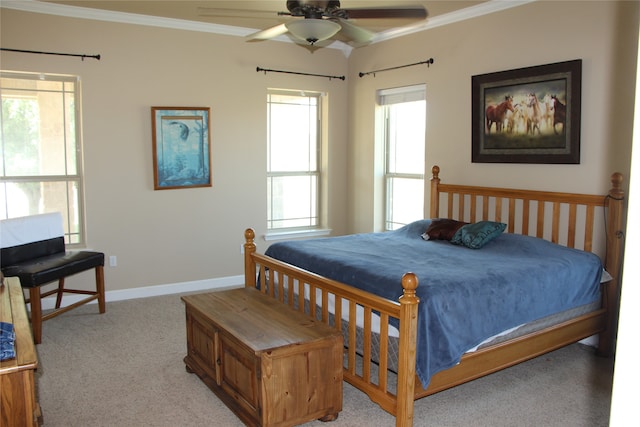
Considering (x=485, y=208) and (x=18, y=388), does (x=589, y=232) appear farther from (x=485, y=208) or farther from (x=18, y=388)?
(x=18, y=388)

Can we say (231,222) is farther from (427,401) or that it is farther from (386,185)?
(427,401)

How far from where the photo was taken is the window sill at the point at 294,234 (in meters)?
5.79

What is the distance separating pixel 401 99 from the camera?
5.50m

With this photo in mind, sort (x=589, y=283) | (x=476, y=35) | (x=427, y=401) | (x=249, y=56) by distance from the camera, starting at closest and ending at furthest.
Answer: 1. (x=427, y=401)
2. (x=589, y=283)
3. (x=476, y=35)
4. (x=249, y=56)

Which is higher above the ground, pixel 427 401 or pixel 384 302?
pixel 384 302

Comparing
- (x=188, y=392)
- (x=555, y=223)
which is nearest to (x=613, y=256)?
(x=555, y=223)

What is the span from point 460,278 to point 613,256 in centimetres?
139

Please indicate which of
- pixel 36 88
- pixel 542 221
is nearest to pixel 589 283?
pixel 542 221

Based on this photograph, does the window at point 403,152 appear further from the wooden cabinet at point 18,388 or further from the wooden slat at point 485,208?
the wooden cabinet at point 18,388

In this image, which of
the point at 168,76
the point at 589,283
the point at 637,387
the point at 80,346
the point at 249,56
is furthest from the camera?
the point at 249,56

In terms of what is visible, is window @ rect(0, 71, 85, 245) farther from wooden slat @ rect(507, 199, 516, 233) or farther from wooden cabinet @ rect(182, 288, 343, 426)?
wooden slat @ rect(507, 199, 516, 233)

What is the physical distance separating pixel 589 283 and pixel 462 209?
1431mm

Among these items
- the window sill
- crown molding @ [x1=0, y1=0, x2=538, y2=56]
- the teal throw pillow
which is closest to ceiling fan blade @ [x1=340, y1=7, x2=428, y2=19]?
crown molding @ [x1=0, y1=0, x2=538, y2=56]

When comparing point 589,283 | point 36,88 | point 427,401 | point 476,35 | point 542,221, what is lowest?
point 427,401
